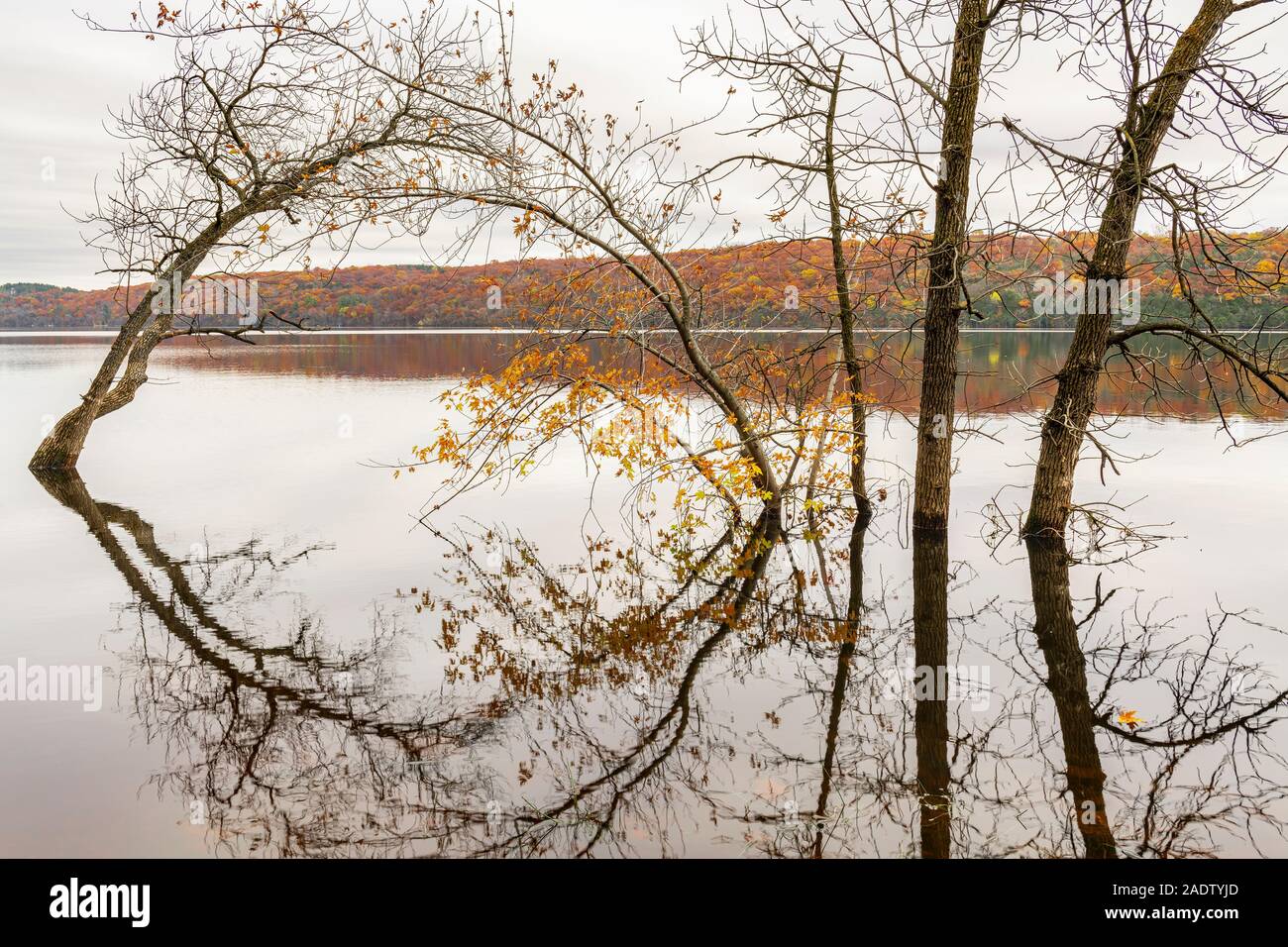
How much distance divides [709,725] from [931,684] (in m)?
1.71

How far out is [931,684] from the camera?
693cm

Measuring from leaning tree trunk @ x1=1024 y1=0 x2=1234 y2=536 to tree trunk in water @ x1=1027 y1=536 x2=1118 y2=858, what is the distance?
2.26 ft

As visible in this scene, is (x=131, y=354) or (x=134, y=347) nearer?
(x=131, y=354)

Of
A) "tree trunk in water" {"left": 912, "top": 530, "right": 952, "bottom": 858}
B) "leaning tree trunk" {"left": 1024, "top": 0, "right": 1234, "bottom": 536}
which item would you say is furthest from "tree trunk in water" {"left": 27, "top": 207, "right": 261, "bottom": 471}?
"leaning tree trunk" {"left": 1024, "top": 0, "right": 1234, "bottom": 536}

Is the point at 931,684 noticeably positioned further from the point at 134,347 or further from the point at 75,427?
the point at 75,427

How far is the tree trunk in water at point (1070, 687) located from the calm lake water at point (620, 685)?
26mm

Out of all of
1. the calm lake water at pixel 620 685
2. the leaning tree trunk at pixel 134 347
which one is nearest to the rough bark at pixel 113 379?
Result: the leaning tree trunk at pixel 134 347

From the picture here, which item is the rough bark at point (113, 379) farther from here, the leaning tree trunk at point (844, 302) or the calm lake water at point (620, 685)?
the leaning tree trunk at point (844, 302)

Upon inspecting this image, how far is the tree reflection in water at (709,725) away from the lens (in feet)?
16.0

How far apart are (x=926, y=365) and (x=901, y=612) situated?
3.75 meters

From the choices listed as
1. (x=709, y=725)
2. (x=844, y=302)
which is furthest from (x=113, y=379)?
(x=709, y=725)
